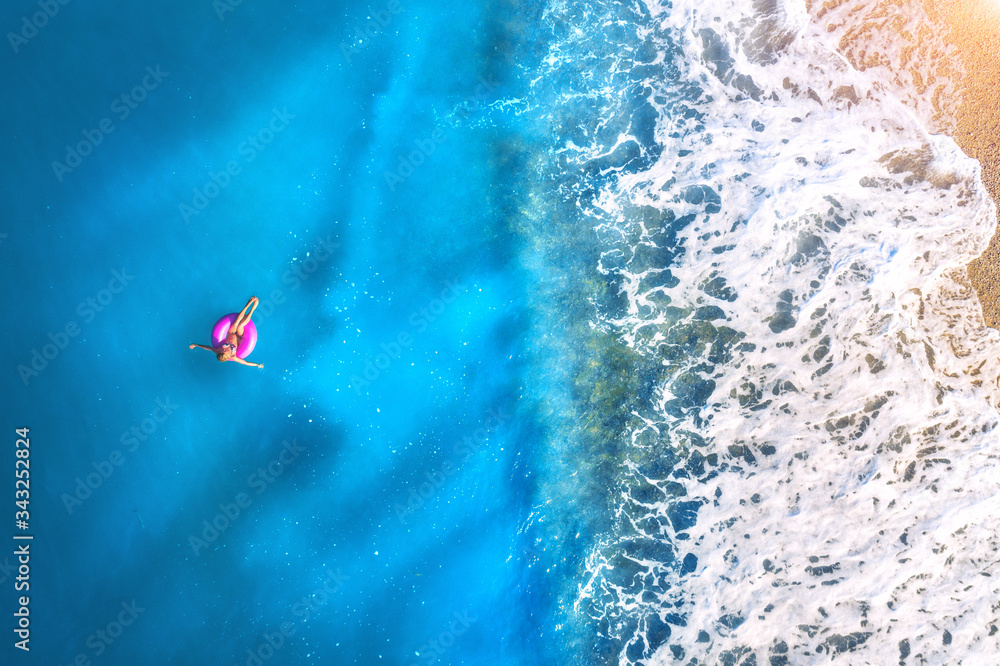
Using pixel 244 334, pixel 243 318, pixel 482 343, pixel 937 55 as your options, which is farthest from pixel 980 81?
pixel 244 334

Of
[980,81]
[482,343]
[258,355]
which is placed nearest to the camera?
[258,355]

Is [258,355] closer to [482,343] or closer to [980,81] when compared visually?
[482,343]

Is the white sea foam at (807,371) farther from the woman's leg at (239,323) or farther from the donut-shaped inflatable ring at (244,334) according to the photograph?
the donut-shaped inflatable ring at (244,334)

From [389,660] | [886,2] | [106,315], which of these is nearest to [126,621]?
[389,660]

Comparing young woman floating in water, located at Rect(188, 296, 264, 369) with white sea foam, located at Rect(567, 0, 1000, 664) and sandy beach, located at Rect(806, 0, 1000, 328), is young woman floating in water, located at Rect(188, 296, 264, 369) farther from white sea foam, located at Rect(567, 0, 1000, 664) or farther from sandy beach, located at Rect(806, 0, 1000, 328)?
sandy beach, located at Rect(806, 0, 1000, 328)

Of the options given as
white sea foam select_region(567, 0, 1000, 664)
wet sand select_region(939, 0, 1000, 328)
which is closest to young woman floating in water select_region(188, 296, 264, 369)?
white sea foam select_region(567, 0, 1000, 664)

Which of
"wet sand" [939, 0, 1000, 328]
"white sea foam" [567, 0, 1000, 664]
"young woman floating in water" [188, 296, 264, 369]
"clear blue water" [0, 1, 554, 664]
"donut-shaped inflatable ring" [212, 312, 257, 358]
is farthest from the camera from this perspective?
"wet sand" [939, 0, 1000, 328]

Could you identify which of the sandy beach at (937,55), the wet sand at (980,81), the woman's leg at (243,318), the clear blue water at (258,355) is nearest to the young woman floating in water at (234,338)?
the woman's leg at (243,318)
